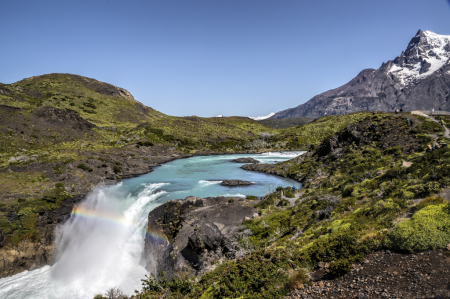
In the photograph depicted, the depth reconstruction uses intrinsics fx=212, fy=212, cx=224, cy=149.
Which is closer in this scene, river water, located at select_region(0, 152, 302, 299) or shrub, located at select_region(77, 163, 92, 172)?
river water, located at select_region(0, 152, 302, 299)

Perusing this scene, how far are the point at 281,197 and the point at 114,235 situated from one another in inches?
931

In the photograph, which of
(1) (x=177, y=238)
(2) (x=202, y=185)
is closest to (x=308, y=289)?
(1) (x=177, y=238)

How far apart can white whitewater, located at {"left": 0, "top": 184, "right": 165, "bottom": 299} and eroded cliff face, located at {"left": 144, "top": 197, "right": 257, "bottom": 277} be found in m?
2.55

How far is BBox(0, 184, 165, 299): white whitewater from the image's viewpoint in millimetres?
22250

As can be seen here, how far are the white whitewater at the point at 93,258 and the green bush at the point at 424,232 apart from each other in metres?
23.2

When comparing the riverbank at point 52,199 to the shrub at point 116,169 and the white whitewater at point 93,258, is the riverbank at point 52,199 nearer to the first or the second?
the shrub at point 116,169

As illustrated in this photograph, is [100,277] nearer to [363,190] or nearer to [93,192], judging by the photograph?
[93,192]

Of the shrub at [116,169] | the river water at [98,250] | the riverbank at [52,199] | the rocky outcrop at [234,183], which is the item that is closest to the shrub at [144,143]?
the riverbank at [52,199]

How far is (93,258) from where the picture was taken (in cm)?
2661

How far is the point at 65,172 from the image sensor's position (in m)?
45.3

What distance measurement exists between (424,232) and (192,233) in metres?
19.2

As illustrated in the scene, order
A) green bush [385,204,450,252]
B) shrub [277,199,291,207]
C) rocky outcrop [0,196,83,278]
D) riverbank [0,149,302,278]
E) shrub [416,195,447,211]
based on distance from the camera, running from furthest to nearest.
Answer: shrub [277,199,291,207], riverbank [0,149,302,278], rocky outcrop [0,196,83,278], shrub [416,195,447,211], green bush [385,204,450,252]

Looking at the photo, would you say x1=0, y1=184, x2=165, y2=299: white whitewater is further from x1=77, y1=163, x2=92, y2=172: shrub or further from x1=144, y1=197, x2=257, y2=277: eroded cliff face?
x1=77, y1=163, x2=92, y2=172: shrub

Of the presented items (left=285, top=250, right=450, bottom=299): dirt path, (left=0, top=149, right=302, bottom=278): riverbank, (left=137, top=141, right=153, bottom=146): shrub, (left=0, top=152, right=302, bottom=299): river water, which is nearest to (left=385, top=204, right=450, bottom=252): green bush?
(left=285, top=250, right=450, bottom=299): dirt path
